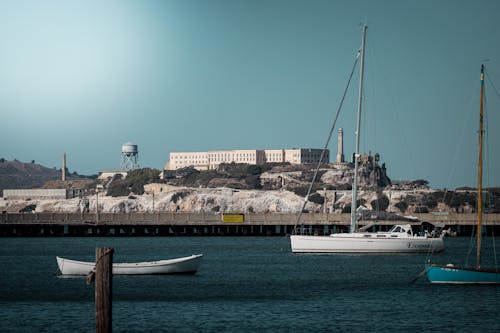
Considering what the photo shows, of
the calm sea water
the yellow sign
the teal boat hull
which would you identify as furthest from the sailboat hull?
the yellow sign

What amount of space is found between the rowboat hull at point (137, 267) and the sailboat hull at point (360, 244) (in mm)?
14930

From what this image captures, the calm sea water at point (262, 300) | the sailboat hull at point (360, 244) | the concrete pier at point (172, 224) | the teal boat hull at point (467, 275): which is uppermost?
the concrete pier at point (172, 224)

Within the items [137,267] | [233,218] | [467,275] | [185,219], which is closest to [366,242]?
[137,267]

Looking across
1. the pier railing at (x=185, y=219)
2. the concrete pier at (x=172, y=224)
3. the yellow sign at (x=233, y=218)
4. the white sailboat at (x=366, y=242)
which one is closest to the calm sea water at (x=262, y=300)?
the white sailboat at (x=366, y=242)

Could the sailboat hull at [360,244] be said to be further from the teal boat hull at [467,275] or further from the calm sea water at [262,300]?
the teal boat hull at [467,275]

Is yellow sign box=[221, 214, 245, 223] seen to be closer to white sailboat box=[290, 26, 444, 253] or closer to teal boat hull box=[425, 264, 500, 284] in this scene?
white sailboat box=[290, 26, 444, 253]

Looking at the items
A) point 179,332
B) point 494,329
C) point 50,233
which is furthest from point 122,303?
point 50,233

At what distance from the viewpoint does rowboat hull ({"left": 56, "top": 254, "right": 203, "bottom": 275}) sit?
58.4m

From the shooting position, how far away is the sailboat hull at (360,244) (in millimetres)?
72500

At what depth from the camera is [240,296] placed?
5038cm

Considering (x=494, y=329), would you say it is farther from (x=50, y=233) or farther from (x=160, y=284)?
(x=50, y=233)

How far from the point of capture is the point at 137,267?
58875mm

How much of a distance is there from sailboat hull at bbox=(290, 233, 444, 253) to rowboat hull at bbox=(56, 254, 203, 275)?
1493 centimetres

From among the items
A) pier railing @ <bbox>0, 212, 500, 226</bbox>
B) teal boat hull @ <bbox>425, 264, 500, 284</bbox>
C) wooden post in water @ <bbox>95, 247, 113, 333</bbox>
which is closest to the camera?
wooden post in water @ <bbox>95, 247, 113, 333</bbox>
